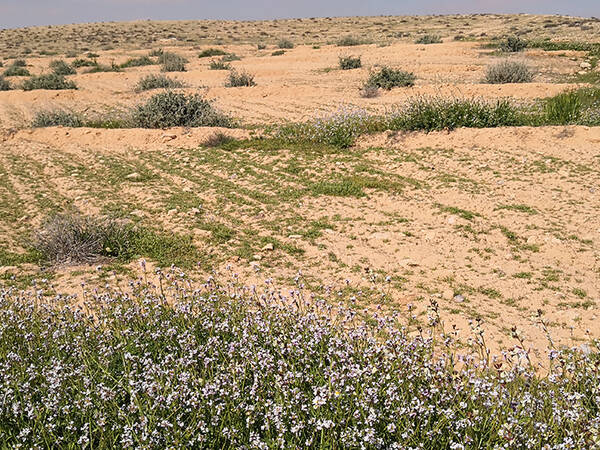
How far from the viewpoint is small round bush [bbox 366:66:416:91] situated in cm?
1479

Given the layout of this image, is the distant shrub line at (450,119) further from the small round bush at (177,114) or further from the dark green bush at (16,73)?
the dark green bush at (16,73)

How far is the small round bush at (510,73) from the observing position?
14070 millimetres

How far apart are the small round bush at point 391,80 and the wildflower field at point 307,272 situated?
0.14 meters

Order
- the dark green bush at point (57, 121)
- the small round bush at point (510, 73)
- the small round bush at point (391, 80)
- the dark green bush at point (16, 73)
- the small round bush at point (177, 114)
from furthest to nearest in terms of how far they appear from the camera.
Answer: the dark green bush at point (16, 73) → the small round bush at point (391, 80) → the small round bush at point (510, 73) → the dark green bush at point (57, 121) → the small round bush at point (177, 114)

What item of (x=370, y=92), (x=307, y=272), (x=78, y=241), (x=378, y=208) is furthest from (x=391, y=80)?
(x=78, y=241)

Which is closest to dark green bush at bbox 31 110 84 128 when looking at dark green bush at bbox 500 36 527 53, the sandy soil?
the sandy soil

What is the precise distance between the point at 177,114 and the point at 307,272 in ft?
25.4

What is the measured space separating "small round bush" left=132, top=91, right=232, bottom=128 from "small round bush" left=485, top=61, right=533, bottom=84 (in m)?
8.64

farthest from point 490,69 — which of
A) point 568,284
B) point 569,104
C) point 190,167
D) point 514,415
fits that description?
point 514,415

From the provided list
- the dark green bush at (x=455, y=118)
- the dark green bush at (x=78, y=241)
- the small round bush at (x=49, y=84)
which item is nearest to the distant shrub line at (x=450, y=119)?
the dark green bush at (x=455, y=118)

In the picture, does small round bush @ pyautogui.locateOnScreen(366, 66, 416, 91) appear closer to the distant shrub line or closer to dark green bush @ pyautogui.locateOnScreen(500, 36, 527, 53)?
the distant shrub line

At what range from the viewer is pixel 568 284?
14.8ft

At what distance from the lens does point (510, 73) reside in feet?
46.3

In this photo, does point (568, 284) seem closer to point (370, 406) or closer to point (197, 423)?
point (370, 406)
